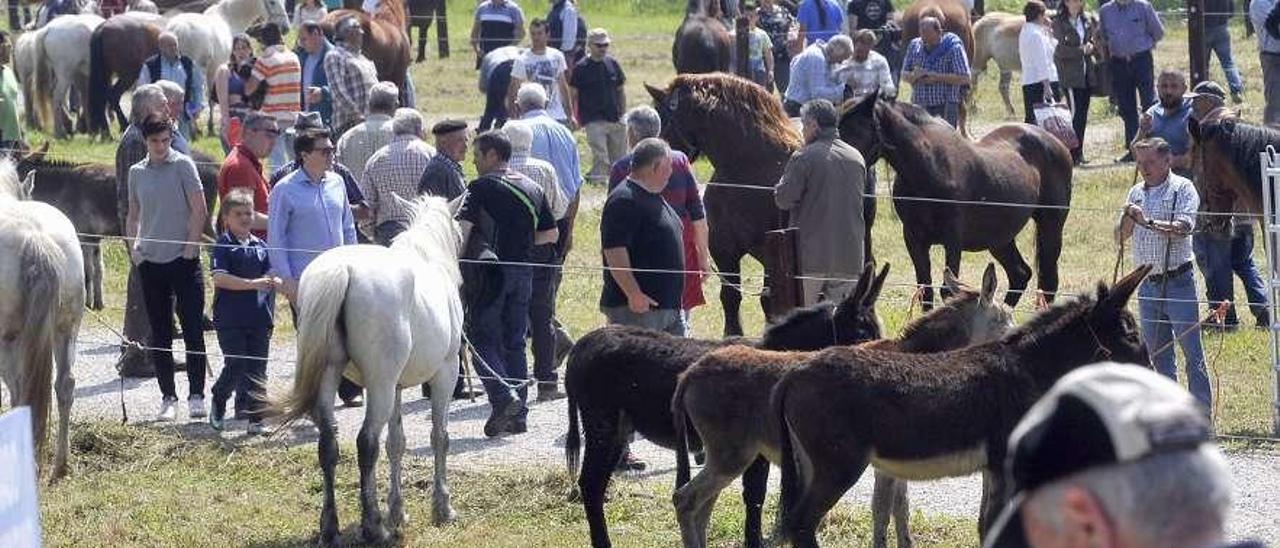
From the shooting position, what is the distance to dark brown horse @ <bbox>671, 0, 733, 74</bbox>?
77.6ft

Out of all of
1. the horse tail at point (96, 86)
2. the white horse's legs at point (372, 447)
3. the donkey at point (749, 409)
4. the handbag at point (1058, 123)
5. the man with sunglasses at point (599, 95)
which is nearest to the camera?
the donkey at point (749, 409)

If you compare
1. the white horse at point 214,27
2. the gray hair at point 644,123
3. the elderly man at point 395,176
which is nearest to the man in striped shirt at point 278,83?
the white horse at point 214,27

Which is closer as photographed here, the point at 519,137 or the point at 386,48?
the point at 519,137

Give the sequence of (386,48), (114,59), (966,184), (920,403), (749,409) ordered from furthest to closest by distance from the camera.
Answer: (114,59)
(386,48)
(966,184)
(749,409)
(920,403)

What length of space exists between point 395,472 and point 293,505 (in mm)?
783

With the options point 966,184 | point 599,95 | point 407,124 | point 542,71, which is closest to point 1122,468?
point 407,124

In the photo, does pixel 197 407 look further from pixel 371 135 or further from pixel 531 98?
pixel 531 98

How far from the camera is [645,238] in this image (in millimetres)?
10422

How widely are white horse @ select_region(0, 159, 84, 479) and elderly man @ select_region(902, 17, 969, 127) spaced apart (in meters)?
10.6

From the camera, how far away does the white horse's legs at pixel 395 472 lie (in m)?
9.48

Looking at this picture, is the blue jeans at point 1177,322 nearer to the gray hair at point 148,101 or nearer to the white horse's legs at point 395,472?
the white horse's legs at point 395,472

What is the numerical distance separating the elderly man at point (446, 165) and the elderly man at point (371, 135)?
170 cm

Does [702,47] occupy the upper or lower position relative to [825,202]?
upper

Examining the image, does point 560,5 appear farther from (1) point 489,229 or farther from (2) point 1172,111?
(1) point 489,229
